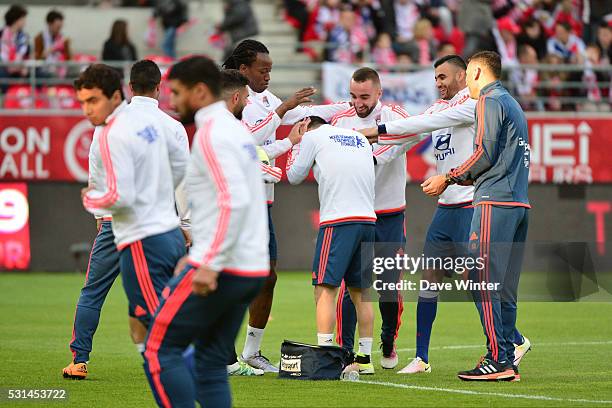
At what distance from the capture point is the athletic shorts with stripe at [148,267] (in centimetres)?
755

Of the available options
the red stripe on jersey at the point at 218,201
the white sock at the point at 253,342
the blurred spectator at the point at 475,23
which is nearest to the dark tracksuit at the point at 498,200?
the white sock at the point at 253,342

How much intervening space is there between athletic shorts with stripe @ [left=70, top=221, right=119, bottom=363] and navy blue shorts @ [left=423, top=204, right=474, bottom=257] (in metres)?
2.90

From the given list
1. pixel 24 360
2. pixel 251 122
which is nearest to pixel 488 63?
pixel 251 122

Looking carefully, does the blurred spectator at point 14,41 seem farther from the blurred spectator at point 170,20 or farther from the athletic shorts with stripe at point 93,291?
the athletic shorts with stripe at point 93,291

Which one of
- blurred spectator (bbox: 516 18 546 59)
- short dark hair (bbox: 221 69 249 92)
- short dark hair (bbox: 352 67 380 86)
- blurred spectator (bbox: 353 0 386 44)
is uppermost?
blurred spectator (bbox: 353 0 386 44)

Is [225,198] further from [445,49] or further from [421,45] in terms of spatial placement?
[421,45]

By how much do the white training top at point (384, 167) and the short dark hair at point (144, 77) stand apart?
2.51m

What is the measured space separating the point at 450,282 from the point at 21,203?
37.3 ft

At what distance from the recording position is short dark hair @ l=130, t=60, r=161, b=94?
8.93 meters

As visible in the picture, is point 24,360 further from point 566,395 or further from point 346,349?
Result: point 566,395

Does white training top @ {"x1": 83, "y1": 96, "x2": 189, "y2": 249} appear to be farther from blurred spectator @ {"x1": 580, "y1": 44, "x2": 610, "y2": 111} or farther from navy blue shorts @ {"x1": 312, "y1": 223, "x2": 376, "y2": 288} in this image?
blurred spectator @ {"x1": 580, "y1": 44, "x2": 610, "y2": 111}

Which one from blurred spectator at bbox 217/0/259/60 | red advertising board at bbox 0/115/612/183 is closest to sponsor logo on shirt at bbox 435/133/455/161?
red advertising board at bbox 0/115/612/183

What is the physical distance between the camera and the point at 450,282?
11.4m


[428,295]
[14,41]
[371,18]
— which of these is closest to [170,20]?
[14,41]
